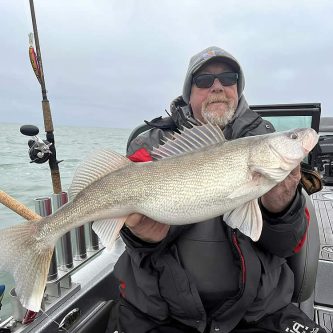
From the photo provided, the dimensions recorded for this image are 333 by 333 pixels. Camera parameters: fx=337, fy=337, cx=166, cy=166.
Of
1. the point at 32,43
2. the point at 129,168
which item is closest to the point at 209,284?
the point at 129,168

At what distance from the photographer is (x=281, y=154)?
1.67 m

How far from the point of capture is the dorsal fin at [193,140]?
1.79 metres

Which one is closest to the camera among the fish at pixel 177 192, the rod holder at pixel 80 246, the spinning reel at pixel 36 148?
the fish at pixel 177 192

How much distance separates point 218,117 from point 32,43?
1658 millimetres

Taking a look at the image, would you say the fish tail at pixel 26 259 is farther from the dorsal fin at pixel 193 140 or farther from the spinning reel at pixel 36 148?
the spinning reel at pixel 36 148

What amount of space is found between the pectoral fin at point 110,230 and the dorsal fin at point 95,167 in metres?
0.23

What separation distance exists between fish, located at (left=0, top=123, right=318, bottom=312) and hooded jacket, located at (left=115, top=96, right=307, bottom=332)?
310 millimetres

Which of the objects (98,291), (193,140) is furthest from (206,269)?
(98,291)

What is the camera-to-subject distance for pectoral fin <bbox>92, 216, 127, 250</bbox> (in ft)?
5.96

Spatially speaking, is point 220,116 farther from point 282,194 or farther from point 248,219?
point 248,219

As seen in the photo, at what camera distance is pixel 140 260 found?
81.1 inches

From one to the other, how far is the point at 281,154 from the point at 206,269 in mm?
852

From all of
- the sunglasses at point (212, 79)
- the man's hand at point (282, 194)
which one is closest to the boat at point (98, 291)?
the man's hand at point (282, 194)

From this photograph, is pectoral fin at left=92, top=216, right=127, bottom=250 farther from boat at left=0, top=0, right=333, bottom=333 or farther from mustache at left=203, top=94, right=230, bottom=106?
mustache at left=203, top=94, right=230, bottom=106
